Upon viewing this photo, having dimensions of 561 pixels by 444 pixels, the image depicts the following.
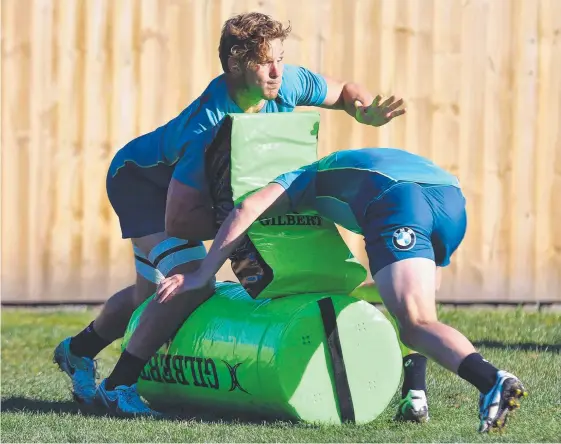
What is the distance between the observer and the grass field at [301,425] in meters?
4.80

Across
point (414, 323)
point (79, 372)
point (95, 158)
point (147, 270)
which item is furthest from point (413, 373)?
point (95, 158)

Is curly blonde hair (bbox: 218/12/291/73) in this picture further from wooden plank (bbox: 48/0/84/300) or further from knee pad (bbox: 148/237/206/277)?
wooden plank (bbox: 48/0/84/300)

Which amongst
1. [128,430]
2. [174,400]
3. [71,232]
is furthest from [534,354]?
[71,232]

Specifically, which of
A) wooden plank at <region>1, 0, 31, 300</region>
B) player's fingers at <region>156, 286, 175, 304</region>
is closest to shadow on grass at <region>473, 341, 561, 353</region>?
player's fingers at <region>156, 286, 175, 304</region>

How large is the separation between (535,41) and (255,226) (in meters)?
4.47

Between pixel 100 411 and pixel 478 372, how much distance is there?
194 centimetres

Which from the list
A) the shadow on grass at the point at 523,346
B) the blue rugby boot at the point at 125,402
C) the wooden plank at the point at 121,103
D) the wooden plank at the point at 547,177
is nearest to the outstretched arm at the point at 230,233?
the blue rugby boot at the point at 125,402

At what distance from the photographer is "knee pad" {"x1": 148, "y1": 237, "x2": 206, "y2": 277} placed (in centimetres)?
555

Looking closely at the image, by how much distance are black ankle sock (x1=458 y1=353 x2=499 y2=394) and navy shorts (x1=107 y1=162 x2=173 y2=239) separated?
6.03 ft

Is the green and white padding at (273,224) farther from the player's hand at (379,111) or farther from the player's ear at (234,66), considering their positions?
the player's hand at (379,111)

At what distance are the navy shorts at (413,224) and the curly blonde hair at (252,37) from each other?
88cm

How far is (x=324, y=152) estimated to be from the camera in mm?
8930

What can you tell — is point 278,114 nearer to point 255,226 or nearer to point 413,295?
point 255,226

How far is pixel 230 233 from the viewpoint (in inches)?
193
